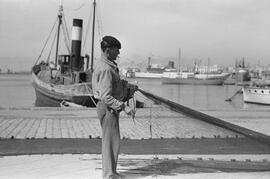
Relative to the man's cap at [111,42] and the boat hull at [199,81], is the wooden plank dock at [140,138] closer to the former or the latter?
the man's cap at [111,42]

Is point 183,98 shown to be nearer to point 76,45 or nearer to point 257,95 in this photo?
point 257,95

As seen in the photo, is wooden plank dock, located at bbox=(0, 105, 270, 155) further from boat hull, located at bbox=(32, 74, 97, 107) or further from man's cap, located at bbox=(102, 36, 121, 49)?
boat hull, located at bbox=(32, 74, 97, 107)

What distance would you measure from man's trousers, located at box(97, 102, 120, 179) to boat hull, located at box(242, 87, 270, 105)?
37.7m

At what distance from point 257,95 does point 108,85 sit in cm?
3907

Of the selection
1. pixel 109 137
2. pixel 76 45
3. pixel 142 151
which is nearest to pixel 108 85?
pixel 109 137

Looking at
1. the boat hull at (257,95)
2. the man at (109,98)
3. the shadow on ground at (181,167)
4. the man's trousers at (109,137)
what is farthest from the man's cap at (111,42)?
the boat hull at (257,95)

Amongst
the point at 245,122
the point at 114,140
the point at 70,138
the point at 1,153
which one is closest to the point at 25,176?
the point at 114,140

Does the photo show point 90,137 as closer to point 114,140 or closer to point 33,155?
point 33,155

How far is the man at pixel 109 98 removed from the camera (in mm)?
5145

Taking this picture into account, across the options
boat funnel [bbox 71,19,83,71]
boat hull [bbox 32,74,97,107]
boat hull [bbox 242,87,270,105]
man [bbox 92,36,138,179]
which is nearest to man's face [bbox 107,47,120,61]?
man [bbox 92,36,138,179]

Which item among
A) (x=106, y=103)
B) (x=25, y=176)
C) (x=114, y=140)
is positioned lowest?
(x=25, y=176)

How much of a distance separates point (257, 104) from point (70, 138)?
34882 millimetres

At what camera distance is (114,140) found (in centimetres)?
538

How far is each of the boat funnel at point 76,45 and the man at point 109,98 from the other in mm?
29901
